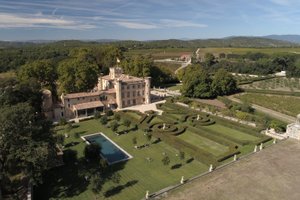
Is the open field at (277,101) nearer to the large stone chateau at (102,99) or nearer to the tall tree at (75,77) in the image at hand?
the large stone chateau at (102,99)

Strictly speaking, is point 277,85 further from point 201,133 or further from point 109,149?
point 109,149

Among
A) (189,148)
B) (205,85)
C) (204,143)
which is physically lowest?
(204,143)

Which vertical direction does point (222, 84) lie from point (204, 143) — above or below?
above


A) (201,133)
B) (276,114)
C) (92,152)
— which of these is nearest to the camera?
(92,152)

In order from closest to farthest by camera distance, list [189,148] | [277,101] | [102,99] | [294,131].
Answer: [294,131], [189,148], [102,99], [277,101]

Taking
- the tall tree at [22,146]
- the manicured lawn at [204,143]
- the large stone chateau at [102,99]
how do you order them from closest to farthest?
the tall tree at [22,146], the manicured lawn at [204,143], the large stone chateau at [102,99]

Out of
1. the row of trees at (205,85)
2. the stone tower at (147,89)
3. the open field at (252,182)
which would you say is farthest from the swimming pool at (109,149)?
the row of trees at (205,85)

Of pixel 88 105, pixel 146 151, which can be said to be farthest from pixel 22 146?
pixel 88 105

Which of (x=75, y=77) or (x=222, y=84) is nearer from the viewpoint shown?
(x=75, y=77)
